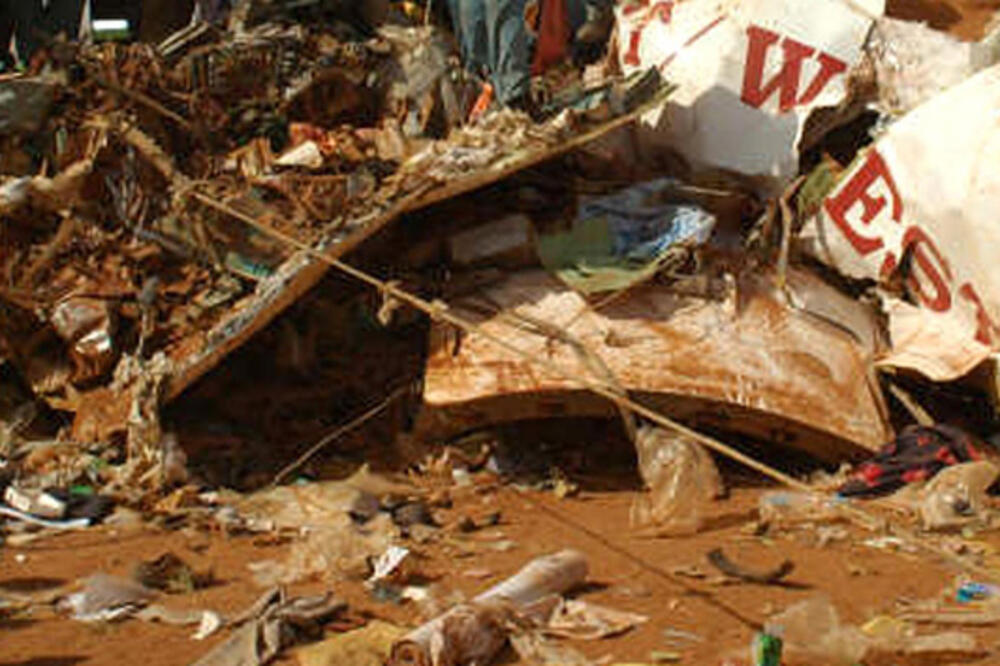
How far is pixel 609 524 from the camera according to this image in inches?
177

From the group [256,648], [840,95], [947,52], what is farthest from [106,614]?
[947,52]

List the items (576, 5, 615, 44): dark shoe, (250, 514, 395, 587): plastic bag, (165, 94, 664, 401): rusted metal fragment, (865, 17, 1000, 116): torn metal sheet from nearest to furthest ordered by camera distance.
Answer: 1. (250, 514, 395, 587): plastic bag
2. (165, 94, 664, 401): rusted metal fragment
3. (865, 17, 1000, 116): torn metal sheet
4. (576, 5, 615, 44): dark shoe

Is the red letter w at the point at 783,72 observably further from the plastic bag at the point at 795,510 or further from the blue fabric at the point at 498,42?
the plastic bag at the point at 795,510

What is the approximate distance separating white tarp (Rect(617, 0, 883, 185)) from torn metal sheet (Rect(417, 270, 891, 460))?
1.09m

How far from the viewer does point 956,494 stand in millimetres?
4559

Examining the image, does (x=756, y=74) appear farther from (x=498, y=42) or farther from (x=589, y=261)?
(x=589, y=261)

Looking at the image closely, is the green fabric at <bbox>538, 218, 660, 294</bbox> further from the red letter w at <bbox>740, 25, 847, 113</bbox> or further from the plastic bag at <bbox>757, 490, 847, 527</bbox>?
the red letter w at <bbox>740, 25, 847, 113</bbox>

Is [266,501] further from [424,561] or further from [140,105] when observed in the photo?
[140,105]

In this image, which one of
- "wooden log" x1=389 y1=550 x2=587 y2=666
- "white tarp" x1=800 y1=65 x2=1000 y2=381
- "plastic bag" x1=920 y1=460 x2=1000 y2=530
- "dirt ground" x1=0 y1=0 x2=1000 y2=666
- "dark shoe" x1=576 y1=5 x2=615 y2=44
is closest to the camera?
"wooden log" x1=389 y1=550 x2=587 y2=666

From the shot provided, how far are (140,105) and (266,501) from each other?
2.23 m

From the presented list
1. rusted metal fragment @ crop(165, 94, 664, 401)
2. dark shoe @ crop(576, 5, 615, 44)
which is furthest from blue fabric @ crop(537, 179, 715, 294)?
dark shoe @ crop(576, 5, 615, 44)

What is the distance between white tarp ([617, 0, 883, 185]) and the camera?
6191mm

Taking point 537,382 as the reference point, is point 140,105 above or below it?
above

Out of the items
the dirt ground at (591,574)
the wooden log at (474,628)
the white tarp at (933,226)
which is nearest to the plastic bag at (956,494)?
the dirt ground at (591,574)
